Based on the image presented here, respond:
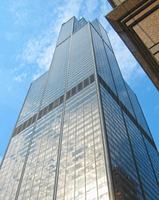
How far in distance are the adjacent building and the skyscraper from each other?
155ft

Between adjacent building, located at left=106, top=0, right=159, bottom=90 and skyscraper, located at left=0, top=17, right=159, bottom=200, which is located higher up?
adjacent building, located at left=106, top=0, right=159, bottom=90

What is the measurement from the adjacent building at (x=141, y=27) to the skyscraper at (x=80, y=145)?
47.3 metres

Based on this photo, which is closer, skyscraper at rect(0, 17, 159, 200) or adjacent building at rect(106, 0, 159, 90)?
adjacent building at rect(106, 0, 159, 90)

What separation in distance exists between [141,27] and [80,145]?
209ft

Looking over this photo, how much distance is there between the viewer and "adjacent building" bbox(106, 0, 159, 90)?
631 centimetres

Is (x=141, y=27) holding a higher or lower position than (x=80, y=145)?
higher

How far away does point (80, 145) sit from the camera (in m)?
69.2

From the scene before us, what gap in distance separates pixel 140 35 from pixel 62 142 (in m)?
71.6

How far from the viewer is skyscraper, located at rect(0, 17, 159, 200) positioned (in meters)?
59.5

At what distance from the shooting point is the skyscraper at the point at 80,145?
195ft

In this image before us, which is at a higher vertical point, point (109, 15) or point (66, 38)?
point (109, 15)

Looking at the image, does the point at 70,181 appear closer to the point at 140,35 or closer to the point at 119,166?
the point at 119,166

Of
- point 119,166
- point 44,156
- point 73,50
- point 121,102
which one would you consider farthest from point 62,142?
point 73,50

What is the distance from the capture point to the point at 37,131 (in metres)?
93.1
